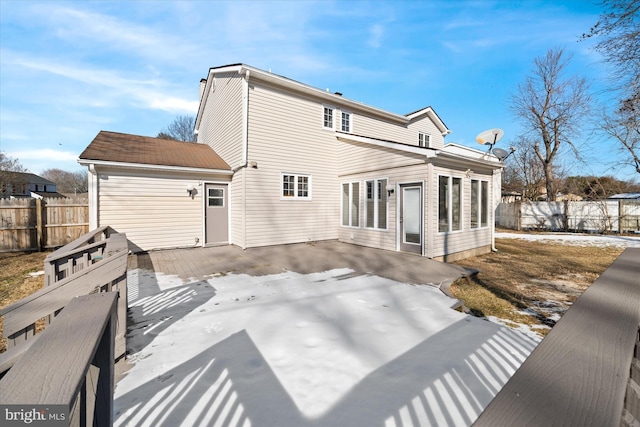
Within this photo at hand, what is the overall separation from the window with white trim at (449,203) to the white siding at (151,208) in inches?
312

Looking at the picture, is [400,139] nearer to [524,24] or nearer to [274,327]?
[524,24]

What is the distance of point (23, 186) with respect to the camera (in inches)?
1400

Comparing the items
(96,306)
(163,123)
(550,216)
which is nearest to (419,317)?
(96,306)

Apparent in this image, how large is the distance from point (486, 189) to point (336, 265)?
608 cm

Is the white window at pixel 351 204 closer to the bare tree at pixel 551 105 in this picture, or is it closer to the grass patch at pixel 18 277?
the grass patch at pixel 18 277

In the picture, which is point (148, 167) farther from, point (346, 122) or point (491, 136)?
point (491, 136)

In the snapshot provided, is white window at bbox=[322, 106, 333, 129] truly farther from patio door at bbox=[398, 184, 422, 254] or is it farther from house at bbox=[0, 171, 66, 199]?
house at bbox=[0, 171, 66, 199]

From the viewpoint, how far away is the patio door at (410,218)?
785 cm

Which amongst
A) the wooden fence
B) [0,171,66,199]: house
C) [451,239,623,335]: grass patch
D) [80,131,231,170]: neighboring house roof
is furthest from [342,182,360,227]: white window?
[0,171,66,199]: house

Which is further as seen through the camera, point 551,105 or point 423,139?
point 551,105

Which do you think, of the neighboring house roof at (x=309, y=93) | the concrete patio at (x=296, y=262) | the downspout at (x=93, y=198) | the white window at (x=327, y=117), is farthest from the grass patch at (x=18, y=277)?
the white window at (x=327, y=117)

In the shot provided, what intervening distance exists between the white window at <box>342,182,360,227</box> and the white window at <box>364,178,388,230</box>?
1.77 feet

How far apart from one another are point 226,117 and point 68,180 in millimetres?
59736

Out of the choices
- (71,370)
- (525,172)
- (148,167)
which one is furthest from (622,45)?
(525,172)
